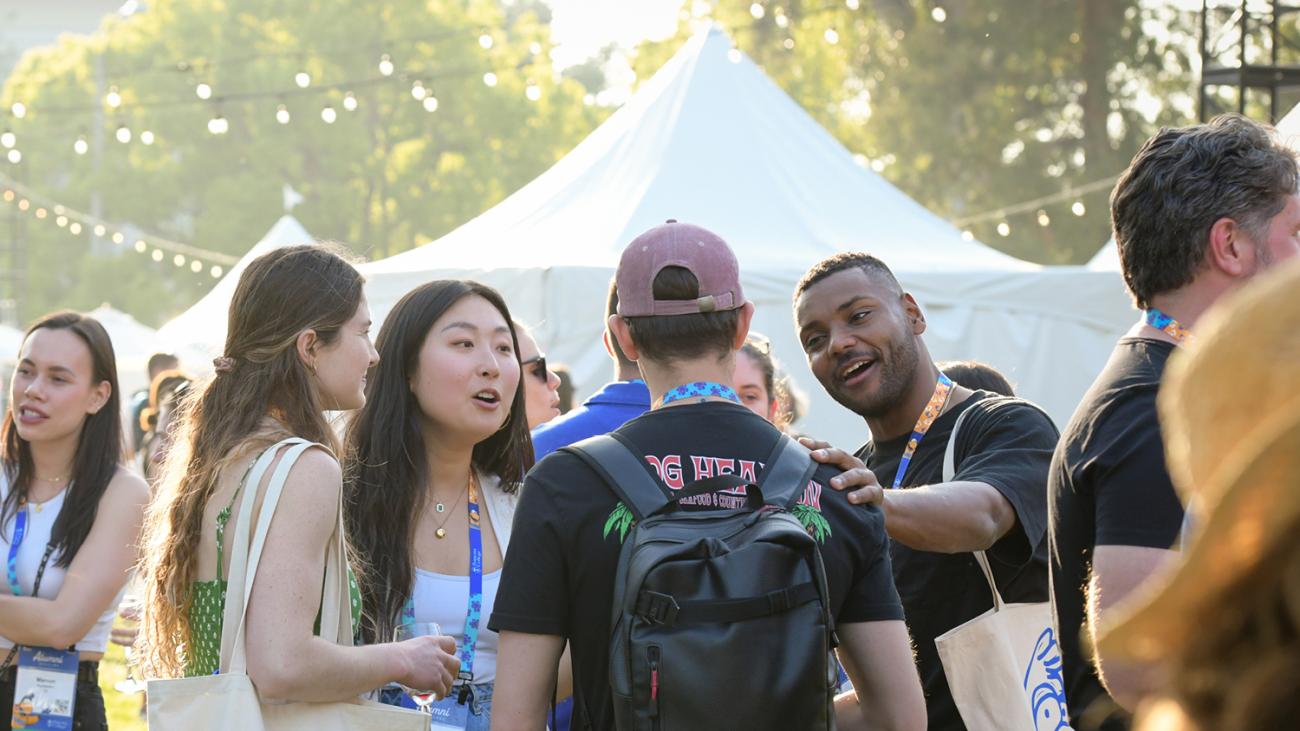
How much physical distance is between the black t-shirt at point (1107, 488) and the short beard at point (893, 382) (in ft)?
3.17

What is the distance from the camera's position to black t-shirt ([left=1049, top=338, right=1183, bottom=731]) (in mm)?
2174

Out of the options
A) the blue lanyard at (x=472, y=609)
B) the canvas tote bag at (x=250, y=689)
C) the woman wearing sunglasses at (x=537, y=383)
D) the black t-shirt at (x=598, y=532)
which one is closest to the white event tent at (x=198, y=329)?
the woman wearing sunglasses at (x=537, y=383)

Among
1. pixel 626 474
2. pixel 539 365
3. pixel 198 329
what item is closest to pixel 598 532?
pixel 626 474

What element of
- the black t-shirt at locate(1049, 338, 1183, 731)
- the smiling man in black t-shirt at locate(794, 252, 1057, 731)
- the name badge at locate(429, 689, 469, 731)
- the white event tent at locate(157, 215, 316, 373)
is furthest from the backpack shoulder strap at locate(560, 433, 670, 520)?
the white event tent at locate(157, 215, 316, 373)

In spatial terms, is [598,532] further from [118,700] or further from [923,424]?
[118,700]

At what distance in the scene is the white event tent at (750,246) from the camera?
8.73 m

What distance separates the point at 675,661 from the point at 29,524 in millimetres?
2874

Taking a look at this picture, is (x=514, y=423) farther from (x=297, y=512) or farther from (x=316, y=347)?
(x=297, y=512)

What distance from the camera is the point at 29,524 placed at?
14.1ft

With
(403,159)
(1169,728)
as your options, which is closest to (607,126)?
(1169,728)

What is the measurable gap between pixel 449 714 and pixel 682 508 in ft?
3.82

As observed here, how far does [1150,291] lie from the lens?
7.97 ft

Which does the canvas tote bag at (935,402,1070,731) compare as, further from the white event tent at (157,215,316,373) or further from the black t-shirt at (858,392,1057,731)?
the white event tent at (157,215,316,373)

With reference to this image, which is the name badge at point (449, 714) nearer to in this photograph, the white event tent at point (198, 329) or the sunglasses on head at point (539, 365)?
the sunglasses on head at point (539, 365)
